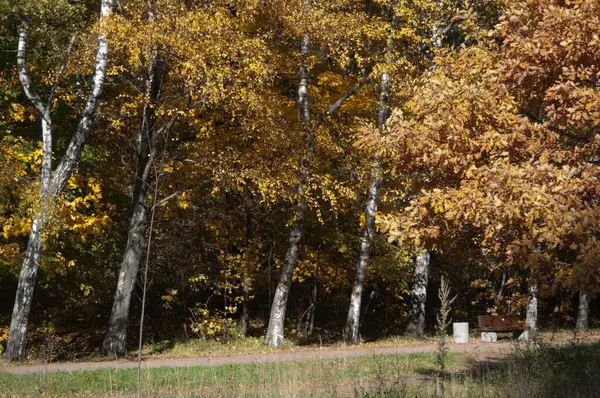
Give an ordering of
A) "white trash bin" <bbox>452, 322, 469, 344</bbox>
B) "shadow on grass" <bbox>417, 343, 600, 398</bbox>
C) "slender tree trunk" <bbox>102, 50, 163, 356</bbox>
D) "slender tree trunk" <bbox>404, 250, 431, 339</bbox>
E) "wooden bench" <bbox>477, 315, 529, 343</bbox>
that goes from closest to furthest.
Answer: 1. "shadow on grass" <bbox>417, 343, 600, 398</bbox>
2. "slender tree trunk" <bbox>102, 50, 163, 356</bbox>
3. "white trash bin" <bbox>452, 322, 469, 344</bbox>
4. "wooden bench" <bbox>477, 315, 529, 343</bbox>
5. "slender tree trunk" <bbox>404, 250, 431, 339</bbox>

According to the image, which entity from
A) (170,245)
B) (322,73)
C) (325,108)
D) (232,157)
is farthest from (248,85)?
(170,245)

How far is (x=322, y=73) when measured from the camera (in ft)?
74.5

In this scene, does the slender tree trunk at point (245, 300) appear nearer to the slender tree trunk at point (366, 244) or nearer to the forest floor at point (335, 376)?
the slender tree trunk at point (366, 244)

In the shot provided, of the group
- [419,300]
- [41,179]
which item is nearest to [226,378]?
[41,179]

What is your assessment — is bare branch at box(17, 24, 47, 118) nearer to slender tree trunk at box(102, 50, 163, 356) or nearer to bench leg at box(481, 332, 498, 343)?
→ slender tree trunk at box(102, 50, 163, 356)

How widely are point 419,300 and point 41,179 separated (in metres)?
11.4

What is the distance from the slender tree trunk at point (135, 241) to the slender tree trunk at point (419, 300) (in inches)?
328

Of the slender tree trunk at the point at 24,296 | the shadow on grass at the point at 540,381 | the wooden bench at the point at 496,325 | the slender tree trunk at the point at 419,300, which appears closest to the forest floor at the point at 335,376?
the shadow on grass at the point at 540,381

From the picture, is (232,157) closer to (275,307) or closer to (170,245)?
(275,307)

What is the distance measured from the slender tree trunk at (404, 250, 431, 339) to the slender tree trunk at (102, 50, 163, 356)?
8329 mm

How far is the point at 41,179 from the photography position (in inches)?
668

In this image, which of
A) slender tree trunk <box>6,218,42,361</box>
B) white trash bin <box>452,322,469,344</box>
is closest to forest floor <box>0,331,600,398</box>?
slender tree trunk <box>6,218,42,361</box>

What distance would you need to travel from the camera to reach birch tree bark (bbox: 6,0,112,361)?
16684 millimetres

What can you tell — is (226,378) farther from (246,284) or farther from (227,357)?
(246,284)
